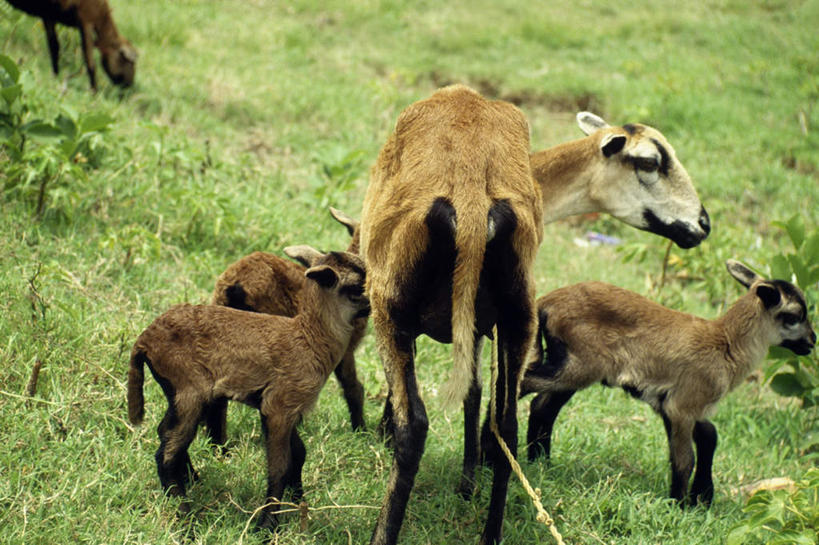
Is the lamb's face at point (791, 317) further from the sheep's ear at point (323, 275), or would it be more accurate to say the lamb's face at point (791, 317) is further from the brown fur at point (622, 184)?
the sheep's ear at point (323, 275)

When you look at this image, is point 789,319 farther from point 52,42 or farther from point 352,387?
point 52,42

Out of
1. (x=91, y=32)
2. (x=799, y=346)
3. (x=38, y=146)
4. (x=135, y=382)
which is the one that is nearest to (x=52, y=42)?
(x=91, y=32)

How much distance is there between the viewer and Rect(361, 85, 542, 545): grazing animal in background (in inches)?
137

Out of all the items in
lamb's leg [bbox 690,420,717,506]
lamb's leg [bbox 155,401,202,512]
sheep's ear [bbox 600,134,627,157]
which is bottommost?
lamb's leg [bbox 690,420,717,506]

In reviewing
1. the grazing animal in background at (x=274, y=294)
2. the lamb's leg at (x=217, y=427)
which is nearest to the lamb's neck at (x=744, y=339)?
the grazing animal in background at (x=274, y=294)

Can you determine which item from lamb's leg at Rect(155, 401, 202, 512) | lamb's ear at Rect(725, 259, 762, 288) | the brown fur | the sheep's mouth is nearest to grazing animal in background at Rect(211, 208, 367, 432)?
lamb's leg at Rect(155, 401, 202, 512)

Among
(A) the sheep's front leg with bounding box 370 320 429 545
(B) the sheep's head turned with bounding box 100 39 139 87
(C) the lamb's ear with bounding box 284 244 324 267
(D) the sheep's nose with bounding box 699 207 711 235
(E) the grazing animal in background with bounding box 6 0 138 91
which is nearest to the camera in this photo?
(A) the sheep's front leg with bounding box 370 320 429 545

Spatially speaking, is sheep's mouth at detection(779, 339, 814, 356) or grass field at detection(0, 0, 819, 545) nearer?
grass field at detection(0, 0, 819, 545)

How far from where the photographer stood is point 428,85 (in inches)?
449

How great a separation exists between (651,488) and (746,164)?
634 centimetres

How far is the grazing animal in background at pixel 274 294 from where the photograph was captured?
4.81 metres

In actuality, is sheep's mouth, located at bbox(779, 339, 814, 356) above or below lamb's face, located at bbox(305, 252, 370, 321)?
below

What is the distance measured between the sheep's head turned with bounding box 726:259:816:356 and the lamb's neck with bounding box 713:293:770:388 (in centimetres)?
8

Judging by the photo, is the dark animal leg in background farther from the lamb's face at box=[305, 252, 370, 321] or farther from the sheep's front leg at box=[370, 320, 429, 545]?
the sheep's front leg at box=[370, 320, 429, 545]
